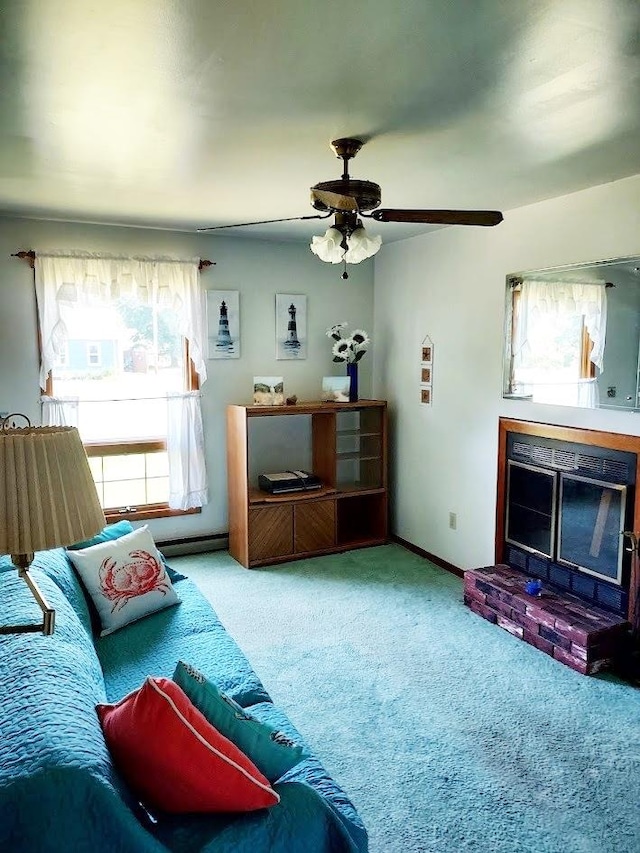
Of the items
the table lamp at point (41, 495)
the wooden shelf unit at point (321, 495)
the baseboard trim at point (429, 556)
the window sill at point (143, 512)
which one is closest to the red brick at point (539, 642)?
the baseboard trim at point (429, 556)

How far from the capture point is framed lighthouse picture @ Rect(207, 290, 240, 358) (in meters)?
4.68

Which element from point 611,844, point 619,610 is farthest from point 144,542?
point 619,610

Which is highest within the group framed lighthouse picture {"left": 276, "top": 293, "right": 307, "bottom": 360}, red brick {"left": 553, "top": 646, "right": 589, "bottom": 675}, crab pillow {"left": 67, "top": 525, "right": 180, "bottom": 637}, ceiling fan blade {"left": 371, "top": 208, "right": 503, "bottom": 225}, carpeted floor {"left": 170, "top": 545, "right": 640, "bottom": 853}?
ceiling fan blade {"left": 371, "top": 208, "right": 503, "bottom": 225}

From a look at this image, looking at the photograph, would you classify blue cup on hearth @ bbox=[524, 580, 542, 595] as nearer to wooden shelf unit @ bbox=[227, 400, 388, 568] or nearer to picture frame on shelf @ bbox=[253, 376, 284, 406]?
wooden shelf unit @ bbox=[227, 400, 388, 568]

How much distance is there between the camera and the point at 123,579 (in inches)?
105

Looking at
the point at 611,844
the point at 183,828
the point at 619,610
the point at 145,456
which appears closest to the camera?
the point at 183,828

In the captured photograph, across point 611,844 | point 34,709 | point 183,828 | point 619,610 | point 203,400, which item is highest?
point 203,400

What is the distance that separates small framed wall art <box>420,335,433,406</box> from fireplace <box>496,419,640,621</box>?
840 millimetres

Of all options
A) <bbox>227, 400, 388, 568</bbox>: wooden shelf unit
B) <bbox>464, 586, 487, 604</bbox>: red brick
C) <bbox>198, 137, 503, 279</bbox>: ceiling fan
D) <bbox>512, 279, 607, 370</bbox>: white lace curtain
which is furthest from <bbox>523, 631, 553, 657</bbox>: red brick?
<bbox>198, 137, 503, 279</bbox>: ceiling fan

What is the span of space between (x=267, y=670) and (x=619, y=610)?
1.86 meters

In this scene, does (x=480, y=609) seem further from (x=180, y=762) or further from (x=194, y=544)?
(x=180, y=762)

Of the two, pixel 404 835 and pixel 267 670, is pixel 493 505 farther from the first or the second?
pixel 404 835

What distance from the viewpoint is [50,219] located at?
13.4ft

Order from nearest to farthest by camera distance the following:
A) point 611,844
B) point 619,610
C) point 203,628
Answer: point 611,844 → point 203,628 → point 619,610
